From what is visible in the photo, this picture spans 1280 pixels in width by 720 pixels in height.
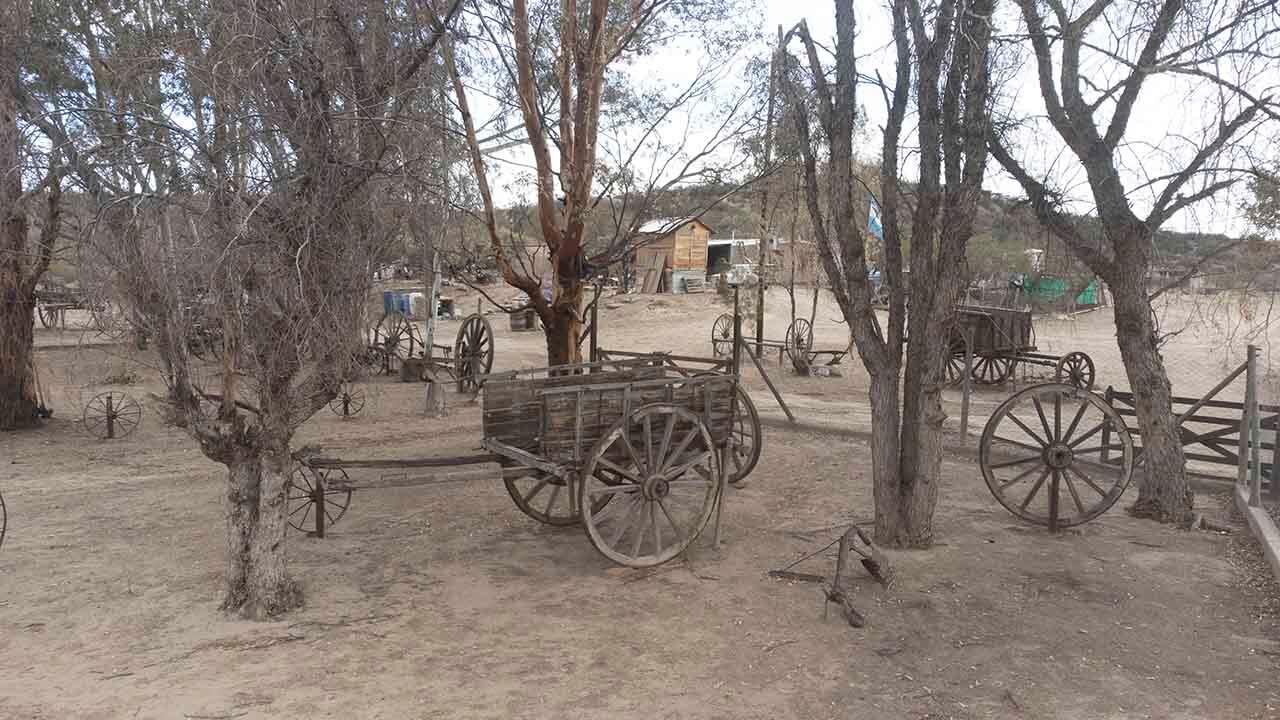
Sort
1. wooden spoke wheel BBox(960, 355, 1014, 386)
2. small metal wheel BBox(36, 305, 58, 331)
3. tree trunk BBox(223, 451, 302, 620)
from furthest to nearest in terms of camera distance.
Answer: wooden spoke wheel BBox(960, 355, 1014, 386) < small metal wheel BBox(36, 305, 58, 331) < tree trunk BBox(223, 451, 302, 620)

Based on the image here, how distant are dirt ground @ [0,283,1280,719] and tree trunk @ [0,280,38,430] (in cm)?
366

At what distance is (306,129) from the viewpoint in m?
4.86

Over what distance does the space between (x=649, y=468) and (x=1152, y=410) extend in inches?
189

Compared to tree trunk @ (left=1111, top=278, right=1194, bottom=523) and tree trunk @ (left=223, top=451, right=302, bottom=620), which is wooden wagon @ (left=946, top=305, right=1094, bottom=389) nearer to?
tree trunk @ (left=1111, top=278, right=1194, bottom=523)

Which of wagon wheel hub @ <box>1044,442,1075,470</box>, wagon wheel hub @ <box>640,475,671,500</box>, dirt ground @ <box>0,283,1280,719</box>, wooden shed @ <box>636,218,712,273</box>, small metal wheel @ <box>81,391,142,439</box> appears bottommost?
dirt ground @ <box>0,283,1280,719</box>

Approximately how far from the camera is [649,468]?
6.34 m

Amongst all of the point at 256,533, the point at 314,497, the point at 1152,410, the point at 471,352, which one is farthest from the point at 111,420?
the point at 1152,410

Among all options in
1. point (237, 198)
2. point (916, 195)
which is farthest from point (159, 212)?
point (916, 195)

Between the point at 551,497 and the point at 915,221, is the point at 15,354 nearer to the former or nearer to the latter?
the point at 551,497

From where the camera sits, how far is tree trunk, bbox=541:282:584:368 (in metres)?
10.7

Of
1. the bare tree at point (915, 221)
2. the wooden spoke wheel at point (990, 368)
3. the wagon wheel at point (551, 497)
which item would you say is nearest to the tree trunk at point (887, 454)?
the bare tree at point (915, 221)

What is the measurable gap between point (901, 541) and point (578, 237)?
5.77 meters

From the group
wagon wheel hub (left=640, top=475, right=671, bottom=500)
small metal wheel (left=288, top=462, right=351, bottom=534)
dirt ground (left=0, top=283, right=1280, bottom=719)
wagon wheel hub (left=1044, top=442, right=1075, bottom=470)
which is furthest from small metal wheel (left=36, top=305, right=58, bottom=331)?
wagon wheel hub (left=1044, top=442, right=1075, bottom=470)

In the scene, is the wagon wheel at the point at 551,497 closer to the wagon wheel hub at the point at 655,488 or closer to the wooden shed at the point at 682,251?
the wagon wheel hub at the point at 655,488
